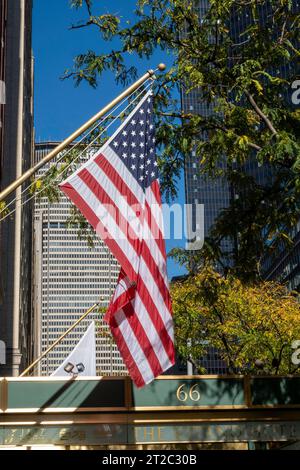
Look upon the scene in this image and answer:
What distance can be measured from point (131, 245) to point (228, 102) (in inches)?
192

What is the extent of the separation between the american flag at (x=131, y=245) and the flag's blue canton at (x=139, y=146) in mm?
19

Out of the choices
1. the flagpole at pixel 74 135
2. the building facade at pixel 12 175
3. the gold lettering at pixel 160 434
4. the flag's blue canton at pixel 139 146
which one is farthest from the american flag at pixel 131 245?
the building facade at pixel 12 175

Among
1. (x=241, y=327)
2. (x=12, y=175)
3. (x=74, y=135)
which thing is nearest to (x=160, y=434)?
(x=74, y=135)

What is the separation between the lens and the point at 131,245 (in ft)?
36.7

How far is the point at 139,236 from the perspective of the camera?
1140 cm

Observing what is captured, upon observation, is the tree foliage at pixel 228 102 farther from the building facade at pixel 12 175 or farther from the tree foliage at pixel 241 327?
the building facade at pixel 12 175

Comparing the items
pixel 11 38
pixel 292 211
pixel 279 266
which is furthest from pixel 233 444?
pixel 279 266

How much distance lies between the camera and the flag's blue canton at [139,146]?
38.6 ft

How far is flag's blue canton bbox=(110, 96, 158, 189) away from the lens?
38.6 ft

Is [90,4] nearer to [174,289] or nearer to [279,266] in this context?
[174,289]

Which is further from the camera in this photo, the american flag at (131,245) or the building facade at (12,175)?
the building facade at (12,175)

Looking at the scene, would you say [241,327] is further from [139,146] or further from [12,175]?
[12,175]
